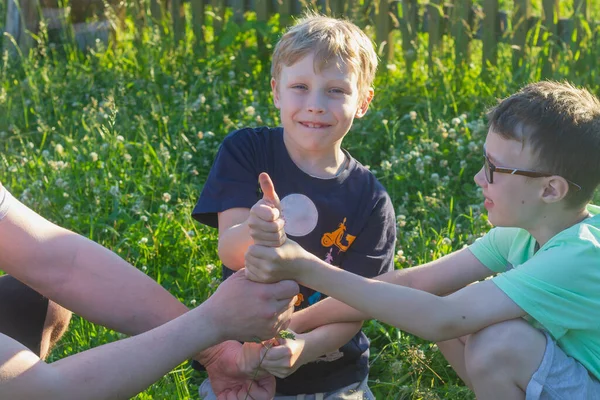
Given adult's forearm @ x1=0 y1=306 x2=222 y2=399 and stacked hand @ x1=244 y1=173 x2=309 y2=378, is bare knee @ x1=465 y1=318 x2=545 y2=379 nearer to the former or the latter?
stacked hand @ x1=244 y1=173 x2=309 y2=378

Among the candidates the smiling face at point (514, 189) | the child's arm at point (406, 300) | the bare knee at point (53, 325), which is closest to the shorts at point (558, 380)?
the child's arm at point (406, 300)

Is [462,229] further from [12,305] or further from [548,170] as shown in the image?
[12,305]

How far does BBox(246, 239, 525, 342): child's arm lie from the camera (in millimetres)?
2609

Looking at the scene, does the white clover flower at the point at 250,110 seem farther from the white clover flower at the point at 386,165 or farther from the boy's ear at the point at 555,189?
the boy's ear at the point at 555,189

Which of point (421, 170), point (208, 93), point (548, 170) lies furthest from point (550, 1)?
point (548, 170)

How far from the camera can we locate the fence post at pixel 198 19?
6242 millimetres

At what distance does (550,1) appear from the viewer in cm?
555

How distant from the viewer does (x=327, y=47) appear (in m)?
2.95

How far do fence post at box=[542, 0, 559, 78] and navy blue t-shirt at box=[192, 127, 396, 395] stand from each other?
9.29 ft

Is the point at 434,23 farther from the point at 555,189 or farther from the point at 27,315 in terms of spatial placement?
the point at 27,315

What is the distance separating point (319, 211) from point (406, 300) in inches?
19.3

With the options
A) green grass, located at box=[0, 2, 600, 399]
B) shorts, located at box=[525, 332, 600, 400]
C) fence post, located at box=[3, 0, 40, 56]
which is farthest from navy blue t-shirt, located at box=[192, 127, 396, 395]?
fence post, located at box=[3, 0, 40, 56]

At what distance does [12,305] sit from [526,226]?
1606mm

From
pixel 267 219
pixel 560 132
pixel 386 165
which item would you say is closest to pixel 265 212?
pixel 267 219
